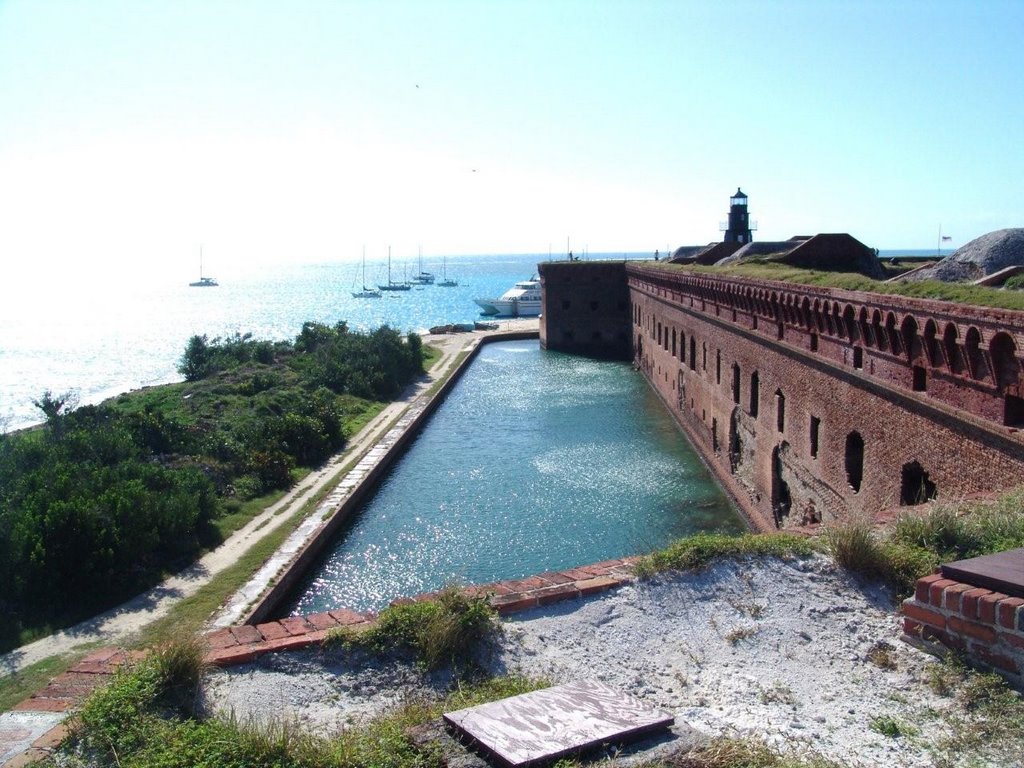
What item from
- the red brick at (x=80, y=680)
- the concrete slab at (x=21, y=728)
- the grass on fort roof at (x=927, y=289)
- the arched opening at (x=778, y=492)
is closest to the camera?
the concrete slab at (x=21, y=728)

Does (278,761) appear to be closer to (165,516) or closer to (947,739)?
(947,739)

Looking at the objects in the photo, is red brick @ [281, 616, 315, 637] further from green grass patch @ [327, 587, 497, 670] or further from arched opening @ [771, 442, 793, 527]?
arched opening @ [771, 442, 793, 527]

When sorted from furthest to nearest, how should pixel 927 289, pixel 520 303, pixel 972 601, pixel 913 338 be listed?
pixel 520 303 < pixel 927 289 < pixel 913 338 < pixel 972 601

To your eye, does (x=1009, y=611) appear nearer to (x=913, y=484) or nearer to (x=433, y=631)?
(x=433, y=631)

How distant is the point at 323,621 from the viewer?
5594 mm

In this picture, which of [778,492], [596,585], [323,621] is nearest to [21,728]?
[323,621]

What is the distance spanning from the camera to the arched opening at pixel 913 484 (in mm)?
9742

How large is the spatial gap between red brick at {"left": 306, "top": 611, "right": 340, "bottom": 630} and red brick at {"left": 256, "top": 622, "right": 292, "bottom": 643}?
0.19 metres

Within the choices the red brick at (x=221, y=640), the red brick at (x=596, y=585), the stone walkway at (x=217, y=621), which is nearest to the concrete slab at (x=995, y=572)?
the red brick at (x=596, y=585)

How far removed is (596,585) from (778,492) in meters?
Result: 10.4

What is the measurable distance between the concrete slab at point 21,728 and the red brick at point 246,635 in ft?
3.53

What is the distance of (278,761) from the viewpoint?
151 inches

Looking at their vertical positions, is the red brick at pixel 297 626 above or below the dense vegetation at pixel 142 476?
above

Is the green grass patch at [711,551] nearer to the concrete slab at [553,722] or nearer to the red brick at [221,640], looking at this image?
the concrete slab at [553,722]
